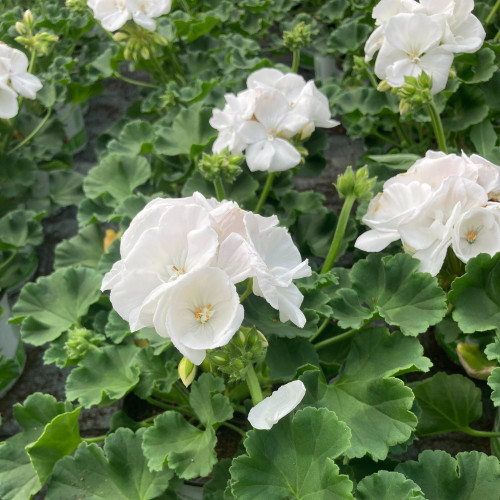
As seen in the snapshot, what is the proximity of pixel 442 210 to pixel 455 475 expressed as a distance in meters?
0.42

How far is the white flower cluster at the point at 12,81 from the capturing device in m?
1.54

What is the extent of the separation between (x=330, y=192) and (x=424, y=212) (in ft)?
3.88

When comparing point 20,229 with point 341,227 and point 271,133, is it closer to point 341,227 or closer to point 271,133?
point 271,133

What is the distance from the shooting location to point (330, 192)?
7.41 ft

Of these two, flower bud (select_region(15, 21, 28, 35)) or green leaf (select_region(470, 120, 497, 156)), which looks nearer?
green leaf (select_region(470, 120, 497, 156))

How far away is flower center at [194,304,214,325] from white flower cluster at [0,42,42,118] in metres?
0.90

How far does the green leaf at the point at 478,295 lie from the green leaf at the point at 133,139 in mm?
1016

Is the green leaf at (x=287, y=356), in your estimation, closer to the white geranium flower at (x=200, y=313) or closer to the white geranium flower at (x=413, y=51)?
the white geranium flower at (x=200, y=313)

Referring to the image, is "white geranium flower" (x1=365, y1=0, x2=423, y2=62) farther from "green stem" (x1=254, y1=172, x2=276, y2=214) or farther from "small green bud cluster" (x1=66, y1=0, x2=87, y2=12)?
"small green bud cluster" (x1=66, y1=0, x2=87, y2=12)

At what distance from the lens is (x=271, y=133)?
1.44 metres

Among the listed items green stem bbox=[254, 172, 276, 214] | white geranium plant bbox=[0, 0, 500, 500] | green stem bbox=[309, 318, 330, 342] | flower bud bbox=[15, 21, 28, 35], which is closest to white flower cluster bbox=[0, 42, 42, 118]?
white geranium plant bbox=[0, 0, 500, 500]

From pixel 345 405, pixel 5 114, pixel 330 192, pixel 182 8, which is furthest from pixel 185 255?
pixel 182 8

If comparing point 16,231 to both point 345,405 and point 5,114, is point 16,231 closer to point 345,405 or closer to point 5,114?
point 5,114

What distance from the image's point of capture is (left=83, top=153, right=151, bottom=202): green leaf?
1.69 metres
